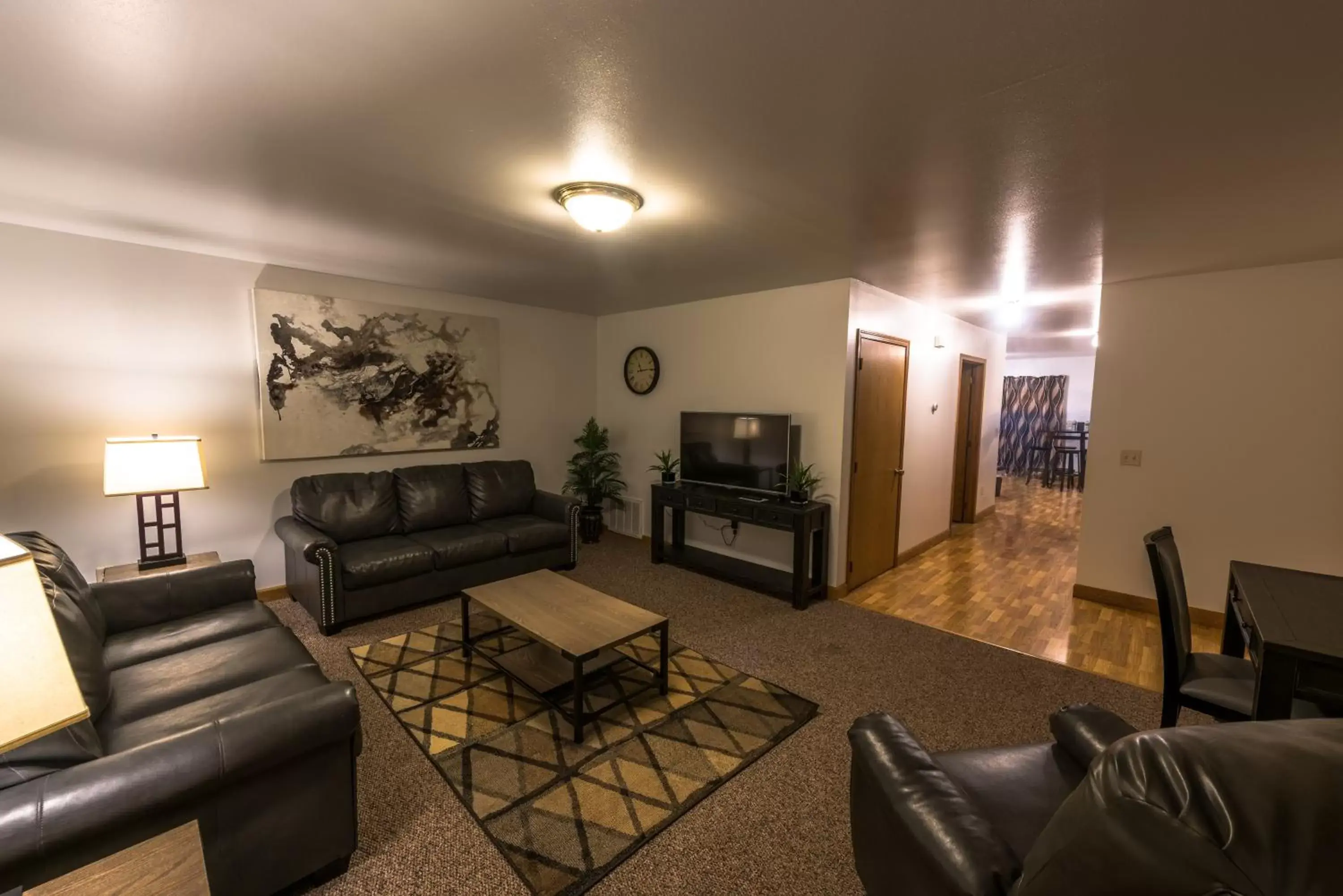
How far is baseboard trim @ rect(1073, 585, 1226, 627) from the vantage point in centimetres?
367

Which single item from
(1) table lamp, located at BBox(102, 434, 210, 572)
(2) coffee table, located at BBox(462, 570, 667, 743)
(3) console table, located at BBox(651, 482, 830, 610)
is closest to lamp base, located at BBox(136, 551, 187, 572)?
(1) table lamp, located at BBox(102, 434, 210, 572)

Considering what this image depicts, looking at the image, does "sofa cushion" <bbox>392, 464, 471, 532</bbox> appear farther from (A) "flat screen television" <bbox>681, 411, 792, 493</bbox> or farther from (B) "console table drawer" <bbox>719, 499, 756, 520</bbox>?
(B) "console table drawer" <bbox>719, 499, 756, 520</bbox>

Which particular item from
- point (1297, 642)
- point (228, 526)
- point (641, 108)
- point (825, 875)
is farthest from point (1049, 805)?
point (228, 526)

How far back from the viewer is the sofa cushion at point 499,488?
14.9 ft

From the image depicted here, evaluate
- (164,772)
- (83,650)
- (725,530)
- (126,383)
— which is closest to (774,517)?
(725,530)

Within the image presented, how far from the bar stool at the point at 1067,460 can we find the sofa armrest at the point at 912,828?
10001mm

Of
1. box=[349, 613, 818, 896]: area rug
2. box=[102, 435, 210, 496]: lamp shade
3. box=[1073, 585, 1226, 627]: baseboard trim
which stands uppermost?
box=[102, 435, 210, 496]: lamp shade

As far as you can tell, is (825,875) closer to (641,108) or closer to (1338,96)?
(641,108)

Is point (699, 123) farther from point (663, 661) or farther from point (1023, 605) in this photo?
point (1023, 605)

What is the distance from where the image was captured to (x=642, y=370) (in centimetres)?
545

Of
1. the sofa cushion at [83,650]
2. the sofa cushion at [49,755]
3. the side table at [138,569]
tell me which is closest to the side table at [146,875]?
the sofa cushion at [49,755]

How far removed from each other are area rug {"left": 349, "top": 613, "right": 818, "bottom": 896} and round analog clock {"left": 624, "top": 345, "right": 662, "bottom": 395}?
9.12 ft

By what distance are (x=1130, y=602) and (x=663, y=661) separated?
3573 millimetres

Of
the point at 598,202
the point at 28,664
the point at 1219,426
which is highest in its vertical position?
the point at 598,202
